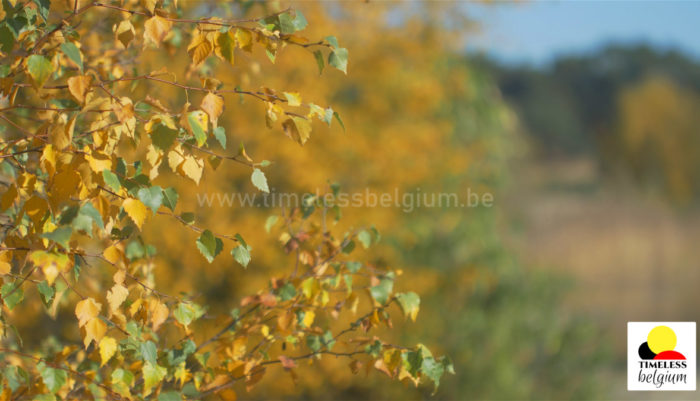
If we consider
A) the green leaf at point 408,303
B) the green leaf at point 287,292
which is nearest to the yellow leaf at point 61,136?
the green leaf at point 287,292

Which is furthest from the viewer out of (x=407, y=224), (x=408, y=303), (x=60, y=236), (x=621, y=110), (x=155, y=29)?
(x=621, y=110)

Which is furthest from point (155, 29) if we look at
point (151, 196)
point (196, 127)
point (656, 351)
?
point (656, 351)

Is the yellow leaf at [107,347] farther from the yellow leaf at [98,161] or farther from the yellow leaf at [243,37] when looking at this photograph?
the yellow leaf at [243,37]

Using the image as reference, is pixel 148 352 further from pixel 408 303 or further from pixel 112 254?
pixel 408 303

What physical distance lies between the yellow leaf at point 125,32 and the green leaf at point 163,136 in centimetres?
24

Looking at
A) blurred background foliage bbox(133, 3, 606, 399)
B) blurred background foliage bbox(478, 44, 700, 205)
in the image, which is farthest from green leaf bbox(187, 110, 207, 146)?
blurred background foliage bbox(478, 44, 700, 205)

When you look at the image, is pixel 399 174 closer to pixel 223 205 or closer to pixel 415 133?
pixel 415 133

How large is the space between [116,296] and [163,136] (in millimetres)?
359

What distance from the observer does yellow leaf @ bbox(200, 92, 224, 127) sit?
1.45 m

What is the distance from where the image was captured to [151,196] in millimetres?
1402

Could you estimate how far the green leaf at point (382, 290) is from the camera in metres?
Answer: 1.86

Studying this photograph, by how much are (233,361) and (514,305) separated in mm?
5427

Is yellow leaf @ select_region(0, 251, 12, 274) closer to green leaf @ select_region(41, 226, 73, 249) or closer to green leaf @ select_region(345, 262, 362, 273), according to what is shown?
green leaf @ select_region(41, 226, 73, 249)

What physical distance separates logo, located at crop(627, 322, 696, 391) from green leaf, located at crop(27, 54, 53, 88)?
361cm
